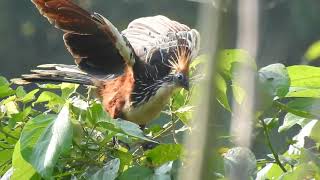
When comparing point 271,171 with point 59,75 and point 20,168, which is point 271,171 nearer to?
point 20,168

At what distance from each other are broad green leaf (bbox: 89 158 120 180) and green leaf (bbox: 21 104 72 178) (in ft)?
0.21

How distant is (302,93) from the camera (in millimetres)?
1347

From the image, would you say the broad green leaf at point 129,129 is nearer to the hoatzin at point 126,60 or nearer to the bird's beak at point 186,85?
the bird's beak at point 186,85

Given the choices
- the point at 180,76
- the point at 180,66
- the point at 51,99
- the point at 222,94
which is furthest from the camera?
the point at 180,66

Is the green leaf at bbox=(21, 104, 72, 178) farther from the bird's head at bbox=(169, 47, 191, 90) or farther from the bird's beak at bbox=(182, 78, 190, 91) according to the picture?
the bird's head at bbox=(169, 47, 191, 90)

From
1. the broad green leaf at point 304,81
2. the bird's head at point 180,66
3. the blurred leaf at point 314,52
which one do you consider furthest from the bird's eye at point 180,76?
the blurred leaf at point 314,52

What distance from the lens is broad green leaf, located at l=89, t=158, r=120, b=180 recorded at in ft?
4.30

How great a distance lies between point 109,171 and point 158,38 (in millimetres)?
949

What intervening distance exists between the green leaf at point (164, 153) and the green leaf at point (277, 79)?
0.15 metres

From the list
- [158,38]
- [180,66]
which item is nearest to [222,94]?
[180,66]

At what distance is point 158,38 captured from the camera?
2.24 meters

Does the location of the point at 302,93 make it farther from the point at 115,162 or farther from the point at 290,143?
the point at 115,162

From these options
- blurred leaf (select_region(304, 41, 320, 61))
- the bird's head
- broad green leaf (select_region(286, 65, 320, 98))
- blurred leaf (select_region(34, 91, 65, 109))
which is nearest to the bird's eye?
the bird's head

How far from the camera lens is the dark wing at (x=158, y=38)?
2.15 m
